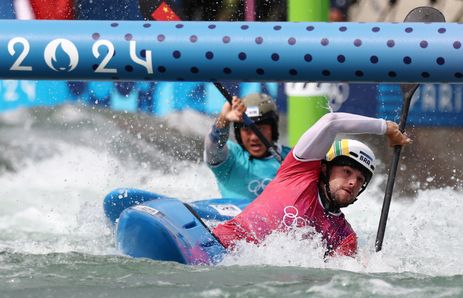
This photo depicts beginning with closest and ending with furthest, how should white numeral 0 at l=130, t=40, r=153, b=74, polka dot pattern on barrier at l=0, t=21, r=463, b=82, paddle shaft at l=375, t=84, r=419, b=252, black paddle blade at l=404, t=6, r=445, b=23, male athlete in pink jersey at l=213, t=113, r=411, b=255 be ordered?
polka dot pattern on barrier at l=0, t=21, r=463, b=82
white numeral 0 at l=130, t=40, r=153, b=74
black paddle blade at l=404, t=6, r=445, b=23
male athlete in pink jersey at l=213, t=113, r=411, b=255
paddle shaft at l=375, t=84, r=419, b=252

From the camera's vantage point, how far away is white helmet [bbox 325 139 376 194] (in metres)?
5.43

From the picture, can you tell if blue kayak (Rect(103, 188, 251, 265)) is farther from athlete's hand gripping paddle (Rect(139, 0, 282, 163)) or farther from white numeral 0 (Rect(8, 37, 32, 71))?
white numeral 0 (Rect(8, 37, 32, 71))

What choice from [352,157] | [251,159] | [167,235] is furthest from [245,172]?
[167,235]

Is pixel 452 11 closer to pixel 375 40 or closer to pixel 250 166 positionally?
pixel 250 166

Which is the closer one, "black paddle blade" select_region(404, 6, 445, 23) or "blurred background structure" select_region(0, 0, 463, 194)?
"black paddle blade" select_region(404, 6, 445, 23)

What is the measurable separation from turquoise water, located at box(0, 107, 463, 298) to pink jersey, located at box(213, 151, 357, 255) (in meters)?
0.08

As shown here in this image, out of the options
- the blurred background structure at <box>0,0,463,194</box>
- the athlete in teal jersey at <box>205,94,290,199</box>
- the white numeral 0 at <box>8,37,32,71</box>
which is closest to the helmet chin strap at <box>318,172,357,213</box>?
the white numeral 0 at <box>8,37,32,71</box>

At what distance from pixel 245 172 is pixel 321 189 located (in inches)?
86.4

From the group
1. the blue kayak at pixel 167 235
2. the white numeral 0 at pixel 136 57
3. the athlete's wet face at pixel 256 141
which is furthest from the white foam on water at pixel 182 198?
the white numeral 0 at pixel 136 57

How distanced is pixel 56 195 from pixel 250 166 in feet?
7.90

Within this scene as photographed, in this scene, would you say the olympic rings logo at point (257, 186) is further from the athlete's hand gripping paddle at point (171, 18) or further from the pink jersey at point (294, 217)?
the pink jersey at point (294, 217)

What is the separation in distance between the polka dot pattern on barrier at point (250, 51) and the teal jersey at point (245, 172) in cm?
333

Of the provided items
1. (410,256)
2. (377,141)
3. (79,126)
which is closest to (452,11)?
(377,141)

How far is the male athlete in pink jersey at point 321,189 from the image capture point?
5324 millimetres
